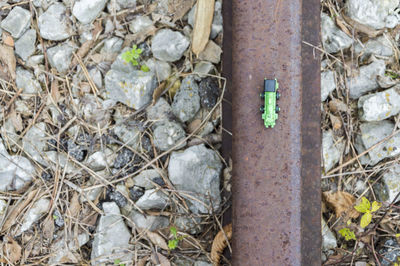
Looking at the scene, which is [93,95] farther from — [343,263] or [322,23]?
[343,263]

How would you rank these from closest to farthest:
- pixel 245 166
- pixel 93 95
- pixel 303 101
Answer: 1. pixel 245 166
2. pixel 303 101
3. pixel 93 95

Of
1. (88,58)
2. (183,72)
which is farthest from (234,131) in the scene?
(88,58)

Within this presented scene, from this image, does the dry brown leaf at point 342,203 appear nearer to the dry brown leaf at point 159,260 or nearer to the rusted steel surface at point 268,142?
the rusted steel surface at point 268,142

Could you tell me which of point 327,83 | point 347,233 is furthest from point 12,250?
point 327,83

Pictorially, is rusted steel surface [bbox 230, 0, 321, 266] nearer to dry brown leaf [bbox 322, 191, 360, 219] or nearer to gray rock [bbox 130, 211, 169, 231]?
dry brown leaf [bbox 322, 191, 360, 219]

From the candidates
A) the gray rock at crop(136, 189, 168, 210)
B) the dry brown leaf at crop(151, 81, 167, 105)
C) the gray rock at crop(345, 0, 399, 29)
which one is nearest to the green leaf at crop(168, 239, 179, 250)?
the gray rock at crop(136, 189, 168, 210)
